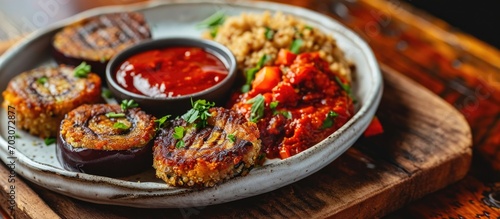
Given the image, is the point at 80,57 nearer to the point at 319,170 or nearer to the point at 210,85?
the point at 210,85

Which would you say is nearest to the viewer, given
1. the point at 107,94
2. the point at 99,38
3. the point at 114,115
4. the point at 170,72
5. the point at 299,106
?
the point at 114,115

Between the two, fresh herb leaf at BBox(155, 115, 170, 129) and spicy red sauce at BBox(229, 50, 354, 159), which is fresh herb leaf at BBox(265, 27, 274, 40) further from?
fresh herb leaf at BBox(155, 115, 170, 129)

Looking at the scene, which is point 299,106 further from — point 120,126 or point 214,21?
point 214,21

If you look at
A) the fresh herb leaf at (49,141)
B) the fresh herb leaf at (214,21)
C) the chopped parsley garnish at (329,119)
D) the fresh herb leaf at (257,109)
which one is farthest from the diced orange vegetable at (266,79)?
the fresh herb leaf at (49,141)

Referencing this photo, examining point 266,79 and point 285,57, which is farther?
point 285,57

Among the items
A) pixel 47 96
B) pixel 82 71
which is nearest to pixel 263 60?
pixel 82 71

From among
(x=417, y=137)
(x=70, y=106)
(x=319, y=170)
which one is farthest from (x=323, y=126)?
(x=70, y=106)

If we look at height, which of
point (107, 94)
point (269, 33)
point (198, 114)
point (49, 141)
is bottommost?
point (49, 141)
